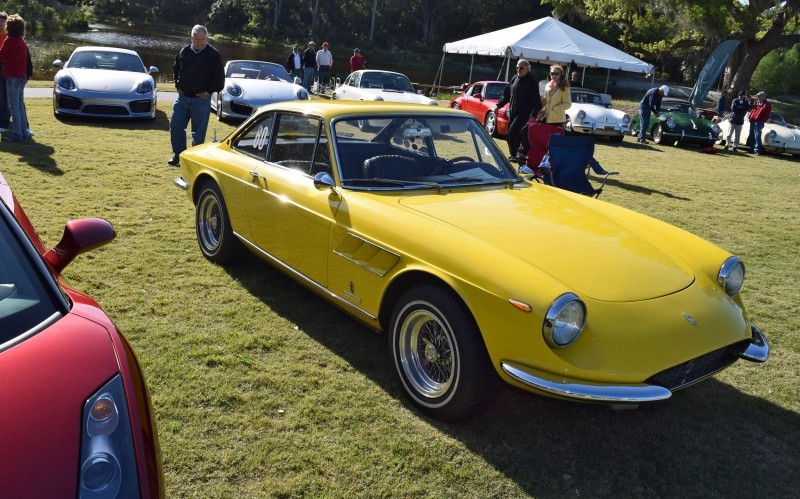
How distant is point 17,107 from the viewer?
941cm

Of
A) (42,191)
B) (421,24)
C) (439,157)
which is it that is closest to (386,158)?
(439,157)

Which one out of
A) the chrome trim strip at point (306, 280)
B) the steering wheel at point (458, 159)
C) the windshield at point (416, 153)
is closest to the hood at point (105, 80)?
the chrome trim strip at point (306, 280)

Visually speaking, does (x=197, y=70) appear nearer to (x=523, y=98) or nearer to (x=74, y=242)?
(x=523, y=98)

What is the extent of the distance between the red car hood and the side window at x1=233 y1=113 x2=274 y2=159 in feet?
9.32

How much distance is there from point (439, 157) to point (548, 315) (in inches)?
73.6

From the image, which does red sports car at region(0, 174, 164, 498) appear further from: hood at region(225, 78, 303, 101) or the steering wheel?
hood at region(225, 78, 303, 101)

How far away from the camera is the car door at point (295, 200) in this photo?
13.0ft

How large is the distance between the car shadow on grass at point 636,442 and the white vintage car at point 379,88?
38.1ft

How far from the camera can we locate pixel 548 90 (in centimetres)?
1007

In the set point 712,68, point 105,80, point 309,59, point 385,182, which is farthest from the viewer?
point 712,68

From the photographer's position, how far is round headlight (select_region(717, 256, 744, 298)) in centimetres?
358

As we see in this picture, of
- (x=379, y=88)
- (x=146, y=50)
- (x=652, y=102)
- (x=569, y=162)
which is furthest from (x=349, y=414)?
(x=146, y=50)

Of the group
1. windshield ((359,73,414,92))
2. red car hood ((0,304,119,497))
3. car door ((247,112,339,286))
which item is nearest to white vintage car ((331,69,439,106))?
windshield ((359,73,414,92))

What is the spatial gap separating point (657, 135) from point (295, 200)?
15516mm
